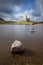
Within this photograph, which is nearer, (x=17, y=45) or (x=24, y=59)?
(x=24, y=59)

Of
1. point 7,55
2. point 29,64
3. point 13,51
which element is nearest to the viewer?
point 29,64

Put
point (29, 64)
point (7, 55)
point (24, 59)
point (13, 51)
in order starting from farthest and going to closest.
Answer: point (13, 51), point (7, 55), point (24, 59), point (29, 64)

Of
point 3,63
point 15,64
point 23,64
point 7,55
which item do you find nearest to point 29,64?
point 23,64

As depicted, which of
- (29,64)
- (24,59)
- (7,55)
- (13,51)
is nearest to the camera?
(29,64)

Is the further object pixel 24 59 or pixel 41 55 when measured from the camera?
pixel 41 55

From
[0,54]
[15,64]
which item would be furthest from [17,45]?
[15,64]

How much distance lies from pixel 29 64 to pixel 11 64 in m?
0.65

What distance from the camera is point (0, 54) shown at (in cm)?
565

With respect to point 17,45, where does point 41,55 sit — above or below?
below

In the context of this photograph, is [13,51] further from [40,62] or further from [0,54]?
[40,62]

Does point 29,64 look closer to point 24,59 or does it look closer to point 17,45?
point 24,59

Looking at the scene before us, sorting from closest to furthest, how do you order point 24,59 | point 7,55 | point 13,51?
point 24,59, point 7,55, point 13,51

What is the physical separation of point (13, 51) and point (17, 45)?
350mm

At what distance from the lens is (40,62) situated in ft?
15.5
